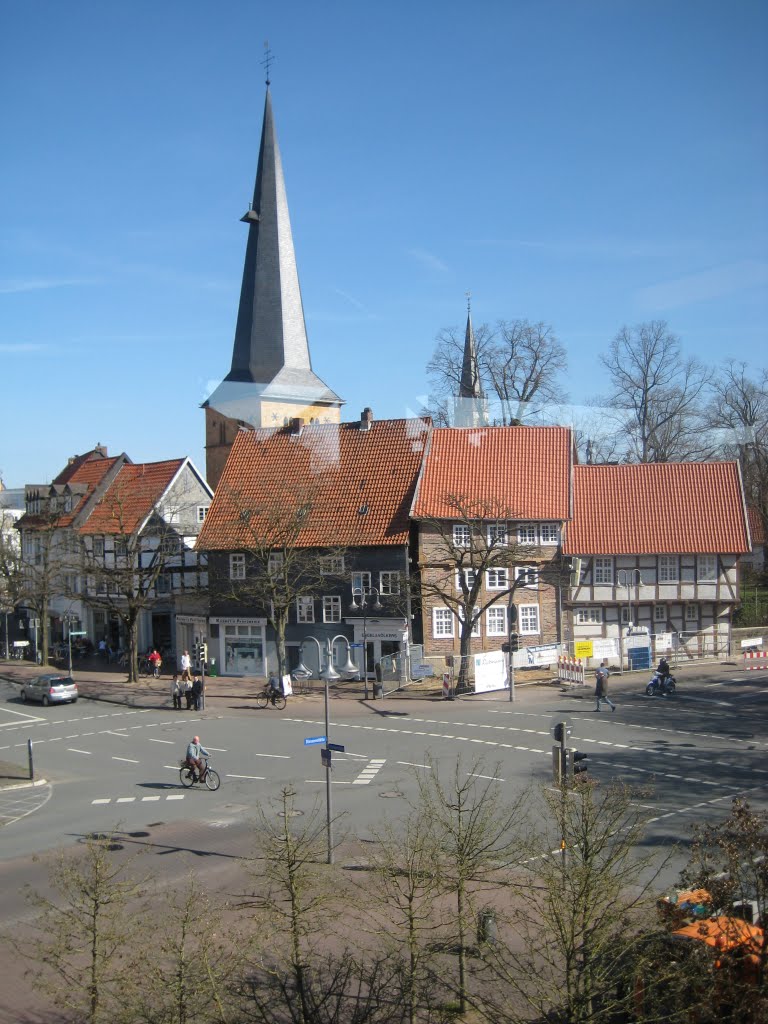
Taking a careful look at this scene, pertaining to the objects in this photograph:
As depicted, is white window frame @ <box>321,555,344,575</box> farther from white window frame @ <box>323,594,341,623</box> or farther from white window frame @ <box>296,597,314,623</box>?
white window frame @ <box>296,597,314,623</box>

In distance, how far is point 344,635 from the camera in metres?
38.8

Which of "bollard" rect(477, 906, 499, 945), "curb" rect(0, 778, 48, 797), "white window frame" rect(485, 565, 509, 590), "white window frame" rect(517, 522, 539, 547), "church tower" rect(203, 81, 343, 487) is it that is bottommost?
"curb" rect(0, 778, 48, 797)

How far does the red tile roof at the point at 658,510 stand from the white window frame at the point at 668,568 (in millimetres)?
596

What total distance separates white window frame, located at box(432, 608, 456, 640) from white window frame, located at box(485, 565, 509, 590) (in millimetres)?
1988

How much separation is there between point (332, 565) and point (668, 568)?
13.7m

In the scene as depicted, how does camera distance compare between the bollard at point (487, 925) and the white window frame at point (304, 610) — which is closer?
the bollard at point (487, 925)

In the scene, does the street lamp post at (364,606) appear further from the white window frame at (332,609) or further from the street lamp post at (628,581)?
the street lamp post at (628,581)

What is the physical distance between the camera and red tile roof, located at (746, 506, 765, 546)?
177ft

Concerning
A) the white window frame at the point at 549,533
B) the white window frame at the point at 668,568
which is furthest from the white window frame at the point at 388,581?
the white window frame at the point at 668,568

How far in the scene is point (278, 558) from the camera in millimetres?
39938

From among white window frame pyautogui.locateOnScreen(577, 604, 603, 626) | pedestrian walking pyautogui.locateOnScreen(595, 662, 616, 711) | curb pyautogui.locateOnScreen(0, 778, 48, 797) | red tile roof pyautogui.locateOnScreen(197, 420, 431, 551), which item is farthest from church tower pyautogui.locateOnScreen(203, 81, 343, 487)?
curb pyautogui.locateOnScreen(0, 778, 48, 797)

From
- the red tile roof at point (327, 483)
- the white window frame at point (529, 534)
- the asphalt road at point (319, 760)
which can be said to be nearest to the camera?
the asphalt road at point (319, 760)

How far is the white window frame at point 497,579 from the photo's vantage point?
3909cm

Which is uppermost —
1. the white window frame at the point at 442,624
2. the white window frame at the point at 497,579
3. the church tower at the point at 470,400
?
the church tower at the point at 470,400
